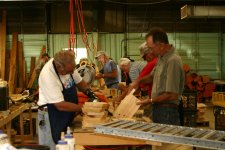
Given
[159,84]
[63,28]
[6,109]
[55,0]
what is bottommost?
[6,109]

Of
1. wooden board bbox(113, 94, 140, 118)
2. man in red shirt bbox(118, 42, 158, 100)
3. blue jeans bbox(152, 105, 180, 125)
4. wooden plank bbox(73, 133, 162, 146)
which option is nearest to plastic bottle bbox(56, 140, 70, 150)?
wooden plank bbox(73, 133, 162, 146)

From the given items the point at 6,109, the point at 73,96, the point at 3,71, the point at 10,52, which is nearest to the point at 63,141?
the point at 73,96

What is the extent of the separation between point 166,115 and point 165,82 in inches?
13.8

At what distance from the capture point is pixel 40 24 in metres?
14.3

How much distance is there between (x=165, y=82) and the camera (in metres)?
4.14

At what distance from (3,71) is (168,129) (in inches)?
404

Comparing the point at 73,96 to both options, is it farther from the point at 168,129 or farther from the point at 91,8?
the point at 91,8

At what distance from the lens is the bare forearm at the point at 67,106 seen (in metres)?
3.97

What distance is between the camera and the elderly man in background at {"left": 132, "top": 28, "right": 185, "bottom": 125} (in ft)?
13.3

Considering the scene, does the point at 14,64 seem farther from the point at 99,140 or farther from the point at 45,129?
the point at 99,140

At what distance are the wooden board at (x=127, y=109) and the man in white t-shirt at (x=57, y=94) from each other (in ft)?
1.50

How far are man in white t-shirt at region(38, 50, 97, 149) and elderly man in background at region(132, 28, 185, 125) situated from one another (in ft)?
2.51

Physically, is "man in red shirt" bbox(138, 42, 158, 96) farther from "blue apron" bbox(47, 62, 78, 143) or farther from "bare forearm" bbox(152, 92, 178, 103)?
"blue apron" bbox(47, 62, 78, 143)

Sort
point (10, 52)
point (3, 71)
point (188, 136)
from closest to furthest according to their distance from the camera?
point (188, 136) → point (3, 71) → point (10, 52)
